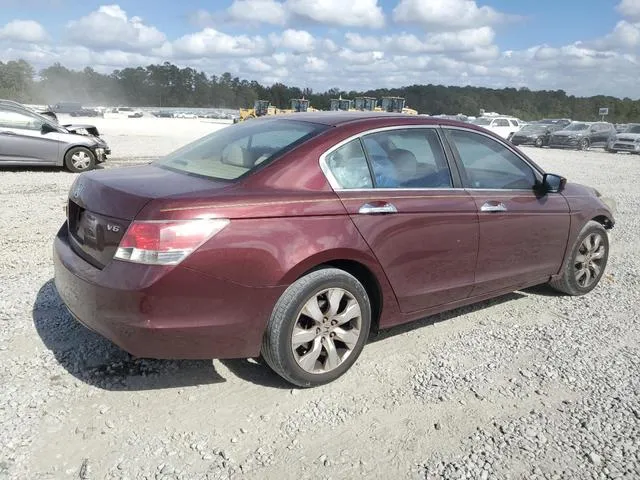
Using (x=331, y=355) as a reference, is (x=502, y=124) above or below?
above

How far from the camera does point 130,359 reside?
12.1 ft

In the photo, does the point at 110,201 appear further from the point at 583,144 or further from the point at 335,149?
the point at 583,144

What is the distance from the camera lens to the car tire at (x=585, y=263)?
16.8 ft

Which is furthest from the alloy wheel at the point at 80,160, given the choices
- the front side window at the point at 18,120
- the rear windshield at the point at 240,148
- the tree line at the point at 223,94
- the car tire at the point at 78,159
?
the tree line at the point at 223,94

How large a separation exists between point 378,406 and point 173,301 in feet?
4.42

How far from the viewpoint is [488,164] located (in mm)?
4430

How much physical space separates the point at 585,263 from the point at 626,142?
28.0 m

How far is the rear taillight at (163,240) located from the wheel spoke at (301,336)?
0.79 meters

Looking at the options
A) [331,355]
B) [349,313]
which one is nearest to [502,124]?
[349,313]

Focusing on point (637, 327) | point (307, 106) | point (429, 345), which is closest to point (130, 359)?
point (429, 345)

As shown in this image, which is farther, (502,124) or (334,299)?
(502,124)

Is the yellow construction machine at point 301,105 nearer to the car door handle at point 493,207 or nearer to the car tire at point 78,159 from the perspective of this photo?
the car tire at point 78,159

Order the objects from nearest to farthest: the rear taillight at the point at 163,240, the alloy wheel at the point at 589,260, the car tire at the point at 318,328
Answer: the rear taillight at the point at 163,240 < the car tire at the point at 318,328 < the alloy wheel at the point at 589,260

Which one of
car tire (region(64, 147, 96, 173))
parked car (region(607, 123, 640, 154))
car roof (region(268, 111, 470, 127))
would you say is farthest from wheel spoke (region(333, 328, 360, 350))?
parked car (region(607, 123, 640, 154))
